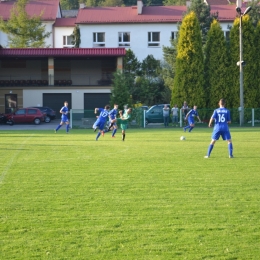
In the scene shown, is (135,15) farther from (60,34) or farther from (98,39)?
(60,34)

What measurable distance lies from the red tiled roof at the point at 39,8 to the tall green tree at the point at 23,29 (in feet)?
29.6

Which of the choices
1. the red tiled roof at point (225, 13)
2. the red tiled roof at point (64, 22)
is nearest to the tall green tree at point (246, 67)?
the red tiled roof at point (225, 13)

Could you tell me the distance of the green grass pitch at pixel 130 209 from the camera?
24.5 ft

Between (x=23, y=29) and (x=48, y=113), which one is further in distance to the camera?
(x=23, y=29)

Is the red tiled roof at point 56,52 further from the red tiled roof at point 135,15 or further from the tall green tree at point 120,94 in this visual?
the red tiled roof at point 135,15

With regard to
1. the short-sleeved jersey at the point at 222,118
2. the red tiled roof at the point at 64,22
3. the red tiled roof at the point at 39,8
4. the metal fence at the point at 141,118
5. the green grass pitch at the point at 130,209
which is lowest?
the green grass pitch at the point at 130,209

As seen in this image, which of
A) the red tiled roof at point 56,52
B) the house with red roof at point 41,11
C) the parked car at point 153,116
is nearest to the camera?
the parked car at point 153,116

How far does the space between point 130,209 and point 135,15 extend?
6165cm

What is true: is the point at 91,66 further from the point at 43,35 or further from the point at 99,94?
the point at 43,35

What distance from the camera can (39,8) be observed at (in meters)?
76.8

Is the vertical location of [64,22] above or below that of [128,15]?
below

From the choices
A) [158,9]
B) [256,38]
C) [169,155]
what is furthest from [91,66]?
[169,155]

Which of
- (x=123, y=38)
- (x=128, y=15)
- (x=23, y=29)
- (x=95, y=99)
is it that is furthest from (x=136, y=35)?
(x=95, y=99)

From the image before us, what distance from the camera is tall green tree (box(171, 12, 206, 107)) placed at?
44719 millimetres
